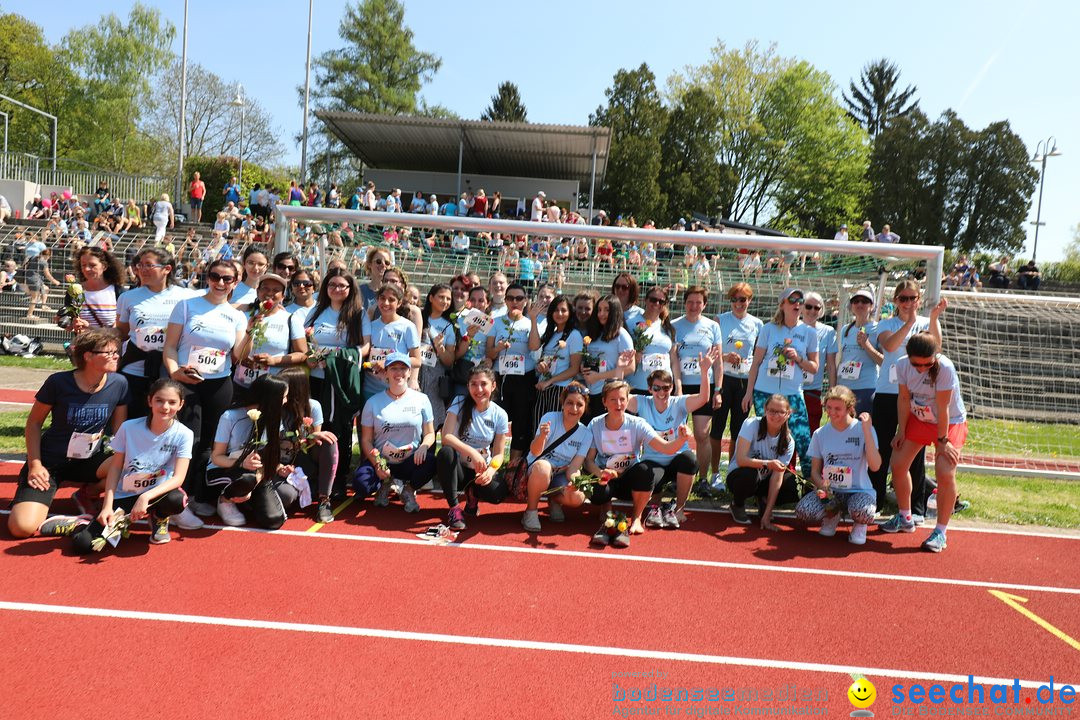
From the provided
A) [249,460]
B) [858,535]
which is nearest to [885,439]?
[858,535]

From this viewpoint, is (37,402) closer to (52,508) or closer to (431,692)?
(52,508)

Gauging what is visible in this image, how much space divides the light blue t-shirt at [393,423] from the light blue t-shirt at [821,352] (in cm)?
344

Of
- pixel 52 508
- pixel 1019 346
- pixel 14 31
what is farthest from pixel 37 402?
pixel 14 31

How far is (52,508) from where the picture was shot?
5863mm

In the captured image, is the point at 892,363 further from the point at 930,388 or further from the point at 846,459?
the point at 846,459

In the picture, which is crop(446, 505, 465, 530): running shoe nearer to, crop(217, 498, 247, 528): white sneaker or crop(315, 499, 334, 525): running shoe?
crop(315, 499, 334, 525): running shoe

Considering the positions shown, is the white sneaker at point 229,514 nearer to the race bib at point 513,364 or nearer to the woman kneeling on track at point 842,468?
the race bib at point 513,364

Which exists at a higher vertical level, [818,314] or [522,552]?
[818,314]

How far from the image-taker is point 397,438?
20.3 ft

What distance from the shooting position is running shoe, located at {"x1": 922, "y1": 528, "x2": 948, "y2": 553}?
5938 millimetres

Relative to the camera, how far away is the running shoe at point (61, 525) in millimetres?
5113

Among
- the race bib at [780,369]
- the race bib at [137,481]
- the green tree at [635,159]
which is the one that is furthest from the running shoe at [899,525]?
the green tree at [635,159]

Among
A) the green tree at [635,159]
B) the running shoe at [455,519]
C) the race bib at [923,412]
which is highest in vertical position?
the green tree at [635,159]

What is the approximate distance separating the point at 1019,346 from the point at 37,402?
13996 mm
